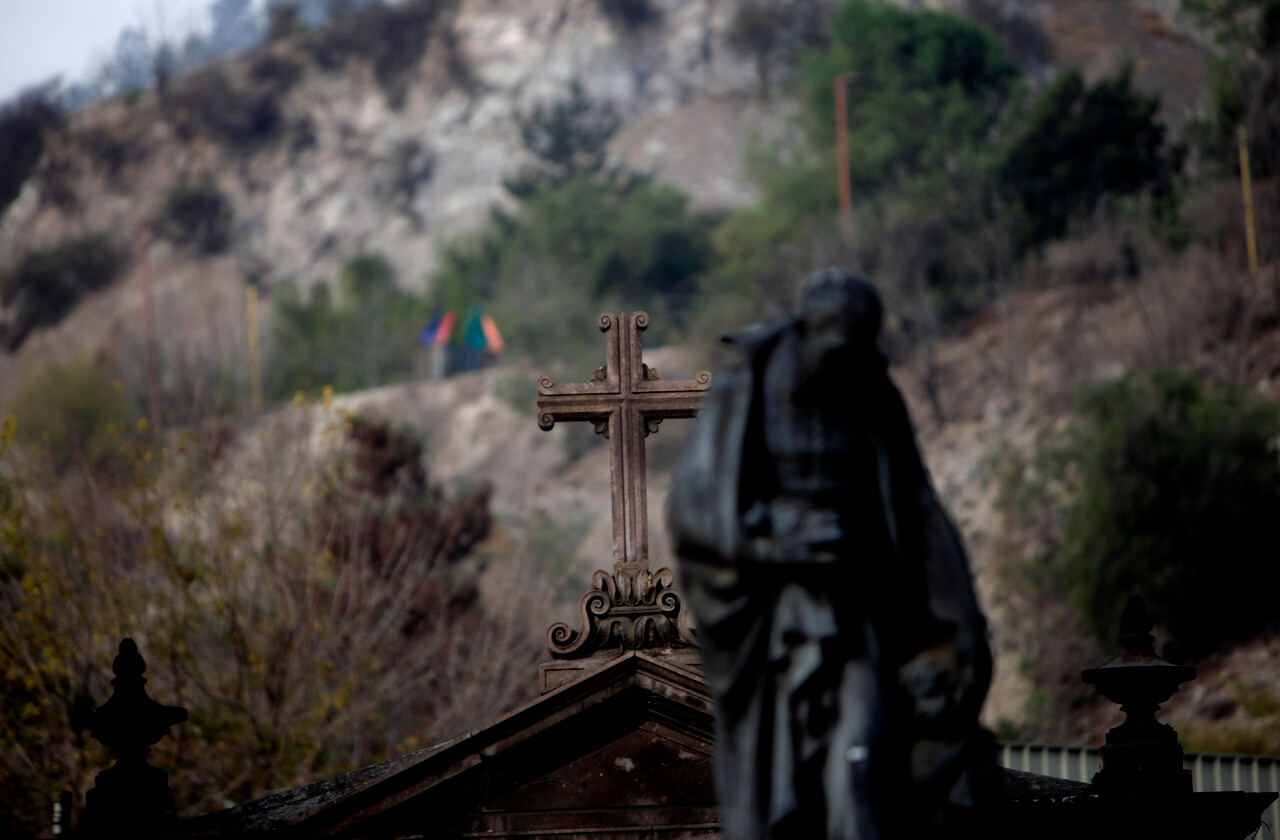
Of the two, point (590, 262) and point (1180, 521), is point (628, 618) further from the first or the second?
point (590, 262)

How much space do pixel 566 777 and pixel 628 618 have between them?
3.17 ft

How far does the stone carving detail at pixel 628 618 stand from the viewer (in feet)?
30.3

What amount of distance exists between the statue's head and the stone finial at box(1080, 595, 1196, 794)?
15.1 feet

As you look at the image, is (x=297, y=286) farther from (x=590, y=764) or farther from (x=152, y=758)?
(x=590, y=764)

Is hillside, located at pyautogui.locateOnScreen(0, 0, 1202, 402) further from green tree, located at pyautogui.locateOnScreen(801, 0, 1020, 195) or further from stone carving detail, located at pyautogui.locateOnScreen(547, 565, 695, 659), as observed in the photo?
stone carving detail, located at pyautogui.locateOnScreen(547, 565, 695, 659)

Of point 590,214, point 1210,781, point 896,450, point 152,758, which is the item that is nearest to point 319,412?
point 590,214

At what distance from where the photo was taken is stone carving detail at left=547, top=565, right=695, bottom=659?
30.3 feet

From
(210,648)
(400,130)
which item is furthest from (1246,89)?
(400,130)

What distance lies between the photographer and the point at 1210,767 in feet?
51.6

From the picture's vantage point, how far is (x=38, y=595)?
16.4 meters

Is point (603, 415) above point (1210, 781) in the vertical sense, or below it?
above

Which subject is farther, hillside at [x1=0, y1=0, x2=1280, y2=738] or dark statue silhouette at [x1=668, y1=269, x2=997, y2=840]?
hillside at [x1=0, y1=0, x2=1280, y2=738]

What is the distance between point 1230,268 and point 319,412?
2719 centimetres

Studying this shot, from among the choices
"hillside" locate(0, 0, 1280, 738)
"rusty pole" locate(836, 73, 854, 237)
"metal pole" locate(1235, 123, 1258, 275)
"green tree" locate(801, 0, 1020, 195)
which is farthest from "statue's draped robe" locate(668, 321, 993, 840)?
"hillside" locate(0, 0, 1280, 738)
